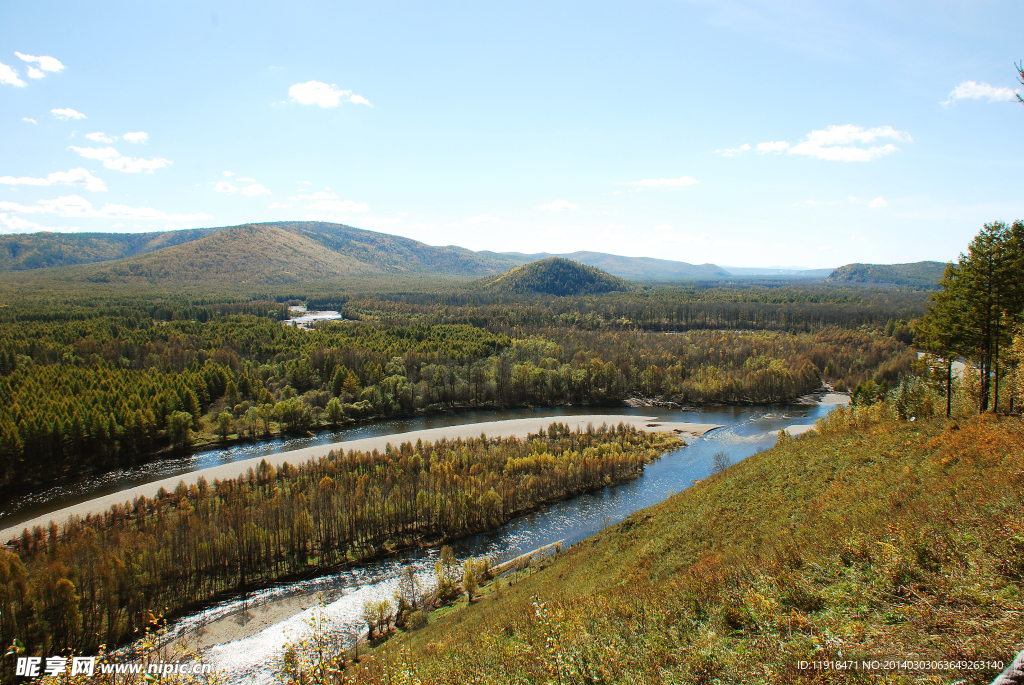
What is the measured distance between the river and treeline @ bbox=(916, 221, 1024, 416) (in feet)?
102

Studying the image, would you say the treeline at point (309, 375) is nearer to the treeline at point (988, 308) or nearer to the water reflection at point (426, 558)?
the water reflection at point (426, 558)

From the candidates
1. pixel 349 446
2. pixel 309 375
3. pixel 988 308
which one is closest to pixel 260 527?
pixel 349 446

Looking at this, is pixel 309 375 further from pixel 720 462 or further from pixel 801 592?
pixel 801 592

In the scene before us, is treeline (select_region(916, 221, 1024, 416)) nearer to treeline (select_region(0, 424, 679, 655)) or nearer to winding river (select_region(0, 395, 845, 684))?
winding river (select_region(0, 395, 845, 684))

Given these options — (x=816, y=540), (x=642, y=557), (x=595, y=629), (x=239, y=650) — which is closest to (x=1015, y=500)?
(x=816, y=540)

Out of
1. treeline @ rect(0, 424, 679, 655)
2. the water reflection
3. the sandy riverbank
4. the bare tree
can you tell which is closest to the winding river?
the water reflection

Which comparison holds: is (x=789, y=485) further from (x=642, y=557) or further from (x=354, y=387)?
(x=354, y=387)

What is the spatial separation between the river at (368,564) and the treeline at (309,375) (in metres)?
7.31

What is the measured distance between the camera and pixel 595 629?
19.9 m

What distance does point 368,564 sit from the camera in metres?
44.5

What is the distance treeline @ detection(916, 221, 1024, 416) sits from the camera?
104ft

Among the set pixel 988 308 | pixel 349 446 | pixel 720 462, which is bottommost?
pixel 349 446

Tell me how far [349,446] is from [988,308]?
7183 centimetres

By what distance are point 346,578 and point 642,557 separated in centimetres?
2601
